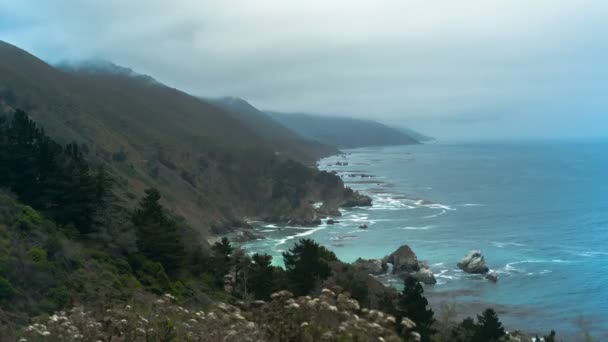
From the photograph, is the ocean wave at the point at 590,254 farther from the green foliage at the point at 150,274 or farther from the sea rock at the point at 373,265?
the green foliage at the point at 150,274

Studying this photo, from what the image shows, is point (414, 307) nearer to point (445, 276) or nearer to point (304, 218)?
point (445, 276)

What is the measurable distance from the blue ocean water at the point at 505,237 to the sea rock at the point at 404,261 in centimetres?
220

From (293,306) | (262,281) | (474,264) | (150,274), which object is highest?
(293,306)

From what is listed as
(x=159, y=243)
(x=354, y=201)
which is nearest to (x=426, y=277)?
(x=159, y=243)

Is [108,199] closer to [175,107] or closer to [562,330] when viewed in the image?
[562,330]

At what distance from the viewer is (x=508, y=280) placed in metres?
41.0

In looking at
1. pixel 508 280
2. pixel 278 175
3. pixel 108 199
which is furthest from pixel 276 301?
pixel 278 175

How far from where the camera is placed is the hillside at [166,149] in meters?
60.0

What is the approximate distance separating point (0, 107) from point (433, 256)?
39.9m

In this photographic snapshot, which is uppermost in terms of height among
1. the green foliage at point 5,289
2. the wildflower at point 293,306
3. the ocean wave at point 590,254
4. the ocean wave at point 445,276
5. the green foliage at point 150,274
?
the wildflower at point 293,306

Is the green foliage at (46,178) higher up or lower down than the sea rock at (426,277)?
higher up

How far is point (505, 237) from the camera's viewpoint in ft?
183

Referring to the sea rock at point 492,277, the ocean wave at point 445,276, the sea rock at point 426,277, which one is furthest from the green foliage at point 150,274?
the sea rock at point 492,277

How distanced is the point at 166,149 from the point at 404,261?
1764 inches
